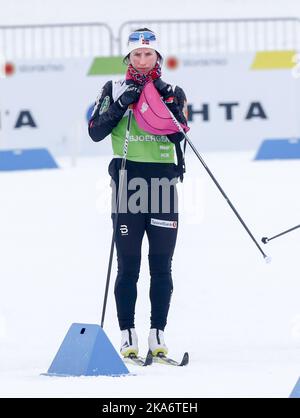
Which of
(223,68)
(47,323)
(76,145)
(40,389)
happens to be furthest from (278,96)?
(40,389)

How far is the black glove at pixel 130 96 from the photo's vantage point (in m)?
7.06

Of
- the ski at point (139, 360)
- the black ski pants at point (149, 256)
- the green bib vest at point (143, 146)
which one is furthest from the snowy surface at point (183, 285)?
the green bib vest at point (143, 146)

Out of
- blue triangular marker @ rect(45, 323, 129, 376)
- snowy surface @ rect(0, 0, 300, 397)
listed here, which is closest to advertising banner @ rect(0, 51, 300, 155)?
snowy surface @ rect(0, 0, 300, 397)

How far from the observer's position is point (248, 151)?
55.7 feet

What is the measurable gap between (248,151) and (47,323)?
8.53 metres

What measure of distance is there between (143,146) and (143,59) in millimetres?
461

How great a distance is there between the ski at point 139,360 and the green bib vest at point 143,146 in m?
1.03

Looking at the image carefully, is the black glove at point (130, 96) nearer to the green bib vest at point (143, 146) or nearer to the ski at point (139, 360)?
the green bib vest at point (143, 146)

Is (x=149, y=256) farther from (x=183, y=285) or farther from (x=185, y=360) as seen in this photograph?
(x=183, y=285)

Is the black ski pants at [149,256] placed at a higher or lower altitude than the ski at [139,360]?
higher

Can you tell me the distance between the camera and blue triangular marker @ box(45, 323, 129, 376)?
6.36 metres

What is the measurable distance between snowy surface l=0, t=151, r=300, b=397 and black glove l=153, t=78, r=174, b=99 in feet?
4.68

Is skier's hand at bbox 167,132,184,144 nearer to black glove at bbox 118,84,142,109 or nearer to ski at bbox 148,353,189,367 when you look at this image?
black glove at bbox 118,84,142,109
